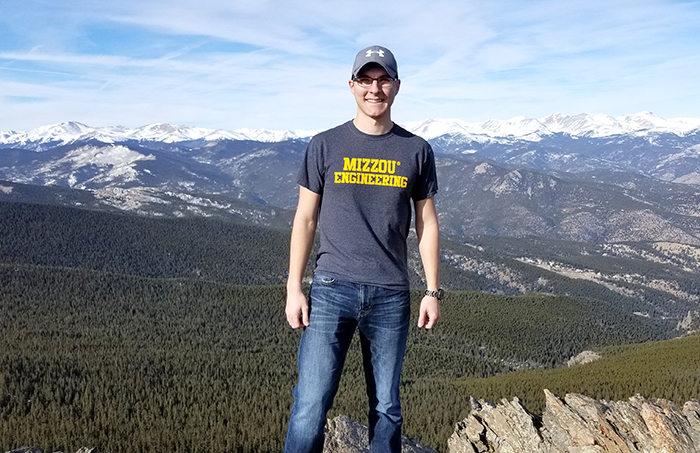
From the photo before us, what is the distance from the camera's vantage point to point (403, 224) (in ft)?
35.6

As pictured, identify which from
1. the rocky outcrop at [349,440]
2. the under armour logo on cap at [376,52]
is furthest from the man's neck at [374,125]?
the rocky outcrop at [349,440]

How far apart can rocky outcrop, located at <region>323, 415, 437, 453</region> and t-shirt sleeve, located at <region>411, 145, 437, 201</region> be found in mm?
15718

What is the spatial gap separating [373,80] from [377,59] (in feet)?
1.35

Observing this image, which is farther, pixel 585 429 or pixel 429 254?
pixel 585 429

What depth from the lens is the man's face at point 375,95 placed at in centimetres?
1045

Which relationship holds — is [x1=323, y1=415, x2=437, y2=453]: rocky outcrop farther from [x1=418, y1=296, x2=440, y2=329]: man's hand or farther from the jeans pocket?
the jeans pocket

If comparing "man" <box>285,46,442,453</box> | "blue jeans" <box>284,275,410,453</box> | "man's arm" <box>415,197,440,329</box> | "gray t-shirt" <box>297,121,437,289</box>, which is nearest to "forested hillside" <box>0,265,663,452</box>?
"blue jeans" <box>284,275,410,453</box>

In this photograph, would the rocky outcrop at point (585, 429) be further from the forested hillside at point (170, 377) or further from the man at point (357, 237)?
the forested hillside at point (170, 377)

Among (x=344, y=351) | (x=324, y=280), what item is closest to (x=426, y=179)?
(x=324, y=280)

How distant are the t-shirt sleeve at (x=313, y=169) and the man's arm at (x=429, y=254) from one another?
2202 mm

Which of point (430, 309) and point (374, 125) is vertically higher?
point (374, 125)

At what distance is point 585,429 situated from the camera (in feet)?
77.6

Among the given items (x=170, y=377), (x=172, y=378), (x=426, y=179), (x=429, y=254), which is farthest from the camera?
(x=170, y=377)

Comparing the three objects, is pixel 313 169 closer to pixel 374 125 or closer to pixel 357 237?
pixel 374 125
